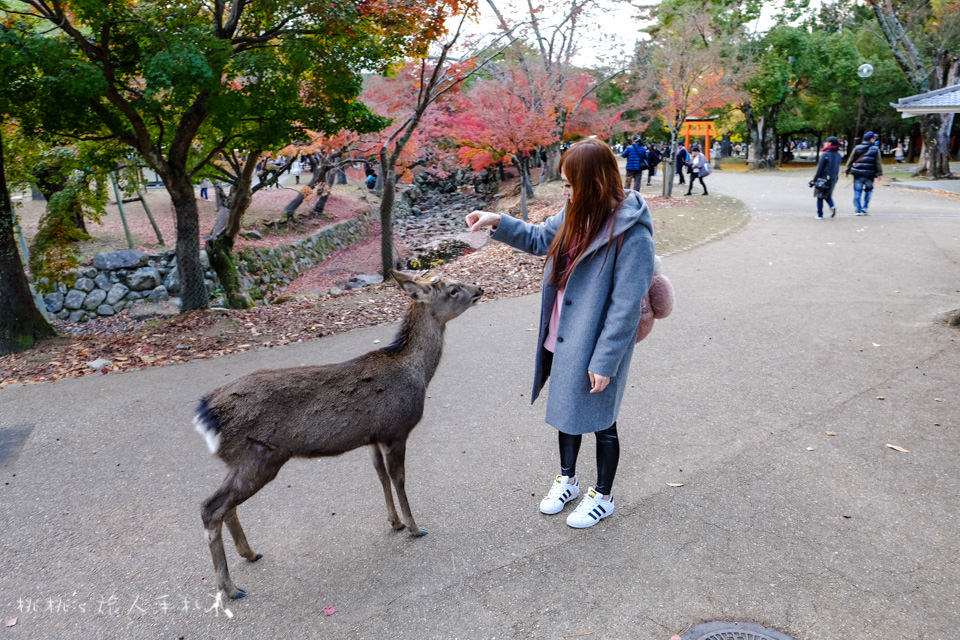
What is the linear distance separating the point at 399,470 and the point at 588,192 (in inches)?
69.7

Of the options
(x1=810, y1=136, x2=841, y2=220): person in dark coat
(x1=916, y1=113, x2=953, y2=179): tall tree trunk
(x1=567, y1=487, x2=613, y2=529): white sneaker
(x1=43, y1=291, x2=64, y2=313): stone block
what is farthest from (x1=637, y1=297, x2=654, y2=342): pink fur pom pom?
(x1=916, y1=113, x2=953, y2=179): tall tree trunk

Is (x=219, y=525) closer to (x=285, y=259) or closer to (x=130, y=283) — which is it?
(x=130, y=283)

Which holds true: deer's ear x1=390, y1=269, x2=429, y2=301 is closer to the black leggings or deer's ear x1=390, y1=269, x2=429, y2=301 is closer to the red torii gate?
the black leggings

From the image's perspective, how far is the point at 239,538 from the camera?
3252 mm

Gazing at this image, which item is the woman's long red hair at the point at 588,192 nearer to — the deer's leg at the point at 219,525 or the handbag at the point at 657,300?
the handbag at the point at 657,300

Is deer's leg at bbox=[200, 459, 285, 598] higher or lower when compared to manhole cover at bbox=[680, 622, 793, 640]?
higher

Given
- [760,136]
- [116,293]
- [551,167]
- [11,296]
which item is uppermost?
[760,136]

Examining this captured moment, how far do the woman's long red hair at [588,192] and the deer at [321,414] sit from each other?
0.89 m

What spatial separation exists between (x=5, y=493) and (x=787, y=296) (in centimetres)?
853

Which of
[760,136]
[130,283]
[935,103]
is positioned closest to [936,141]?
[760,136]

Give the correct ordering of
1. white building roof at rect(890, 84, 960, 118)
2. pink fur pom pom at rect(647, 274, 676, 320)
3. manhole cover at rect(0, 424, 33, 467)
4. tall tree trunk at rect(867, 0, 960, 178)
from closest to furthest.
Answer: pink fur pom pom at rect(647, 274, 676, 320)
manhole cover at rect(0, 424, 33, 467)
white building roof at rect(890, 84, 960, 118)
tall tree trunk at rect(867, 0, 960, 178)

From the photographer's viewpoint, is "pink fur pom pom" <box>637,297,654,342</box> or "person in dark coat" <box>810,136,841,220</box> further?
"person in dark coat" <box>810,136,841,220</box>

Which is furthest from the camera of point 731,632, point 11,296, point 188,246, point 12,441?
point 188,246

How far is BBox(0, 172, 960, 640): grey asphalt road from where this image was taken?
2881mm
